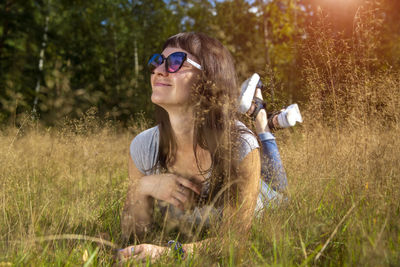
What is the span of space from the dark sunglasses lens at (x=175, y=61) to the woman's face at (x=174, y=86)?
0.07 feet

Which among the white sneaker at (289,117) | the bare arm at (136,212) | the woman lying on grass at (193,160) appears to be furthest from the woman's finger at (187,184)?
the white sneaker at (289,117)

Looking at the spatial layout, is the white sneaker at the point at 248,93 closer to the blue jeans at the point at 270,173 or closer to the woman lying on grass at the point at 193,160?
the blue jeans at the point at 270,173

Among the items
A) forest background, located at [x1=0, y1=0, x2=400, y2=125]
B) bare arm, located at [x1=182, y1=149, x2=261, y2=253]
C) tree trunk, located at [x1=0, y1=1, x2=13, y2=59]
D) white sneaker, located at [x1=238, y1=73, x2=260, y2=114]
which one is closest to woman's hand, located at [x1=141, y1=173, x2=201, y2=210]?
bare arm, located at [x1=182, y1=149, x2=261, y2=253]

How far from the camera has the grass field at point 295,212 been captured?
1.22 metres

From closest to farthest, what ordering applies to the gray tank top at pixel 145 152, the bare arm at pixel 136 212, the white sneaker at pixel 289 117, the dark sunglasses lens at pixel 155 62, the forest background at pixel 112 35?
the bare arm at pixel 136 212, the dark sunglasses lens at pixel 155 62, the gray tank top at pixel 145 152, the white sneaker at pixel 289 117, the forest background at pixel 112 35

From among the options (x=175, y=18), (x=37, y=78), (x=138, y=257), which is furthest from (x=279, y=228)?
(x=175, y=18)

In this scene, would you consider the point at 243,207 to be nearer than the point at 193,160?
Yes

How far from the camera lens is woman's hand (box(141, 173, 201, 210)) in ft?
5.54

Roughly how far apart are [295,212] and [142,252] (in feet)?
2.56

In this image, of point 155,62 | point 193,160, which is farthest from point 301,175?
point 155,62

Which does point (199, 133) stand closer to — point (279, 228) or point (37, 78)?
point (279, 228)

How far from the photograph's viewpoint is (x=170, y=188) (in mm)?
1715

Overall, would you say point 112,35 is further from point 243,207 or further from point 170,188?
point 243,207

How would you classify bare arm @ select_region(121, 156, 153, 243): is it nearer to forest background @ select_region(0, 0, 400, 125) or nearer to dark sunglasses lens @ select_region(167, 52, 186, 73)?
dark sunglasses lens @ select_region(167, 52, 186, 73)
